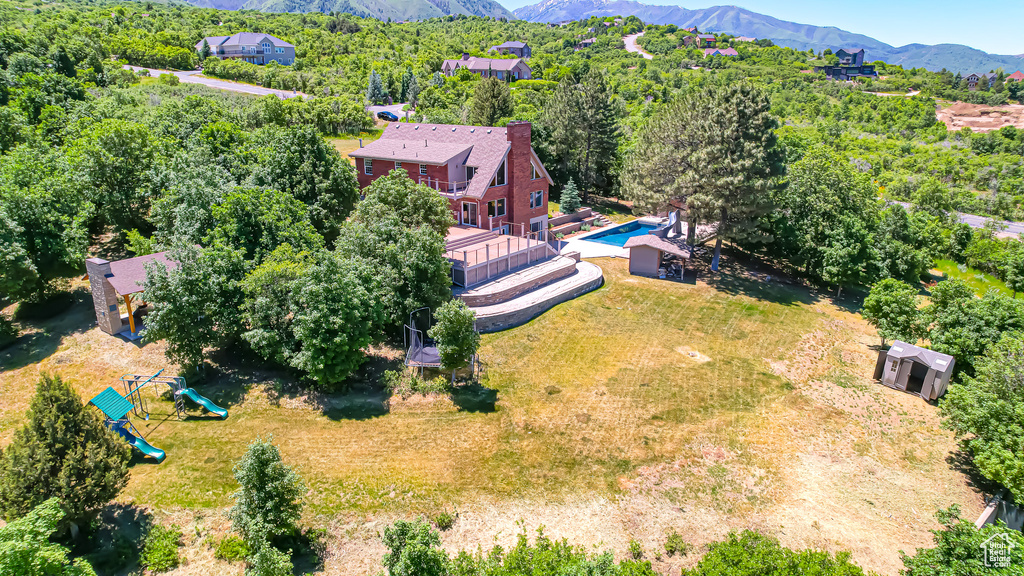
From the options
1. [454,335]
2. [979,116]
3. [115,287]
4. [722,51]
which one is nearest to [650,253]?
[454,335]

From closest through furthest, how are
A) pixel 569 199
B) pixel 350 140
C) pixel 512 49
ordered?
pixel 569 199 < pixel 350 140 < pixel 512 49

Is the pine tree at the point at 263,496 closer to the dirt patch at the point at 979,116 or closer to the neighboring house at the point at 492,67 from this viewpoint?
the neighboring house at the point at 492,67

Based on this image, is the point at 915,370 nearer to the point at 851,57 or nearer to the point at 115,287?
the point at 115,287

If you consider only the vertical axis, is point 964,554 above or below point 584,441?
above

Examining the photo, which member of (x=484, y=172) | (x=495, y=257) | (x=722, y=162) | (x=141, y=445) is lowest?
(x=141, y=445)

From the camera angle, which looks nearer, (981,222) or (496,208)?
(496,208)

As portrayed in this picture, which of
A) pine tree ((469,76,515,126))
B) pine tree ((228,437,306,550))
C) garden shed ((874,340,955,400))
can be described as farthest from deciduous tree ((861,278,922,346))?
pine tree ((469,76,515,126))

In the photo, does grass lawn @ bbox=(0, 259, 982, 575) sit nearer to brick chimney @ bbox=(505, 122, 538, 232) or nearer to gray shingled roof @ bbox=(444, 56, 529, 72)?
brick chimney @ bbox=(505, 122, 538, 232)

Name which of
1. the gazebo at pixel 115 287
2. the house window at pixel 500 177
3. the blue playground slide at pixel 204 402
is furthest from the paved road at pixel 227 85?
the blue playground slide at pixel 204 402
